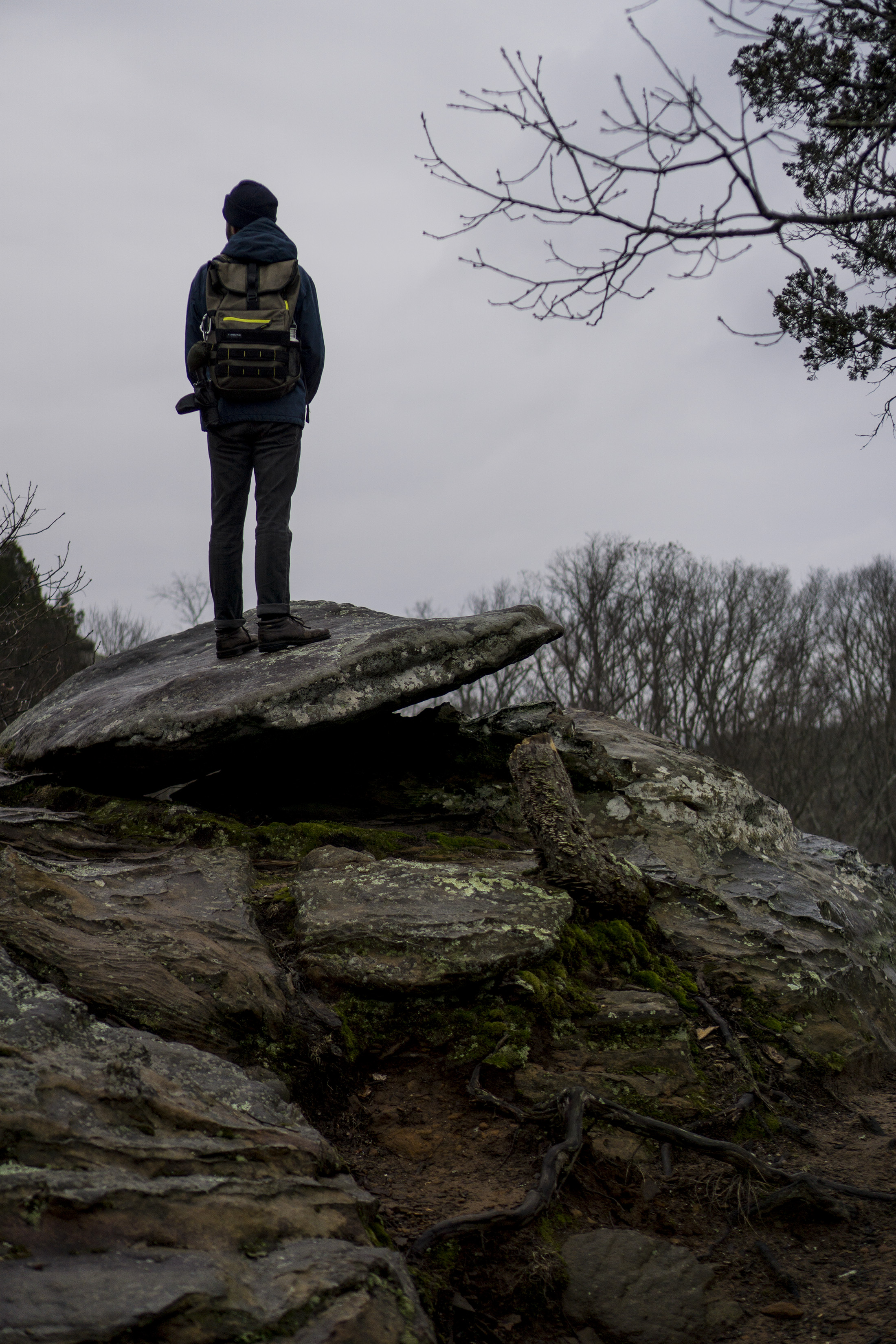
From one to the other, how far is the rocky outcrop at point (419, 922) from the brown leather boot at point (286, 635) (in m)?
1.71

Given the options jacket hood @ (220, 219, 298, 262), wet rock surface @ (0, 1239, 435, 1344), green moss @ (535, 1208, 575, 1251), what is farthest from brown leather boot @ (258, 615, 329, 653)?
wet rock surface @ (0, 1239, 435, 1344)

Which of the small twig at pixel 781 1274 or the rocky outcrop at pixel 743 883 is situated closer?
the small twig at pixel 781 1274

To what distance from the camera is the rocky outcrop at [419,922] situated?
3.88 m

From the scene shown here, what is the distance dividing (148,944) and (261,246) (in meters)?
4.02

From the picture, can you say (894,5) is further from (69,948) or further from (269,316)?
(69,948)

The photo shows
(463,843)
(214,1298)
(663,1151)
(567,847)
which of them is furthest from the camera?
(463,843)

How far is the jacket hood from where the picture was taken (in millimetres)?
5473

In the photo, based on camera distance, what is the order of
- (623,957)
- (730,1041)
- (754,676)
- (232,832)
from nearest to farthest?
(730,1041), (623,957), (232,832), (754,676)

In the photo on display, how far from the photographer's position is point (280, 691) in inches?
205

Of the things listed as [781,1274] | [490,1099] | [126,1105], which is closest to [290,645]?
[490,1099]

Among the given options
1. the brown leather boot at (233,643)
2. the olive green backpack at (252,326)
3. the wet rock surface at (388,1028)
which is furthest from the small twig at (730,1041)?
the olive green backpack at (252,326)

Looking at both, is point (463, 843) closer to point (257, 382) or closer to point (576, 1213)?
point (576, 1213)

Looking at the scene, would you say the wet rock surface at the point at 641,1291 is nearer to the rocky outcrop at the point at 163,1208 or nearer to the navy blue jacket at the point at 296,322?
the rocky outcrop at the point at 163,1208

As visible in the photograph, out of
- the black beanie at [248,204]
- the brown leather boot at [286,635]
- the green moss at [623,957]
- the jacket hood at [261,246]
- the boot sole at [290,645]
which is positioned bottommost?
the green moss at [623,957]
